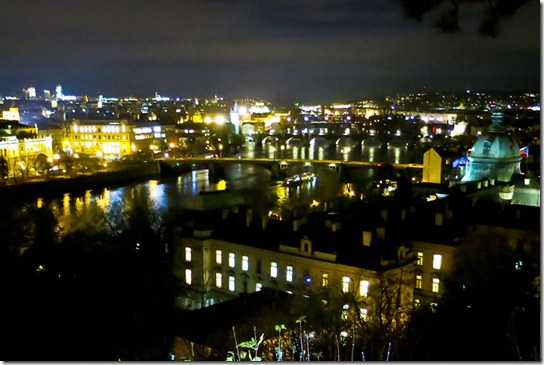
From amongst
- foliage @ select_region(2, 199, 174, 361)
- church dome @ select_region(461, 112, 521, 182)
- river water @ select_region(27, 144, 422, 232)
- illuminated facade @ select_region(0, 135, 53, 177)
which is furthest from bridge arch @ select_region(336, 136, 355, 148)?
foliage @ select_region(2, 199, 174, 361)

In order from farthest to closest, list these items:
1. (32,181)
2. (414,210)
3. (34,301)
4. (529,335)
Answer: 1. (32,181)
2. (414,210)
3. (34,301)
4. (529,335)

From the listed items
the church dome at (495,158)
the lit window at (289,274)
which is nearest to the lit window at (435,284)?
the lit window at (289,274)

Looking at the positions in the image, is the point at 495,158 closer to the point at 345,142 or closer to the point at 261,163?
the point at 261,163

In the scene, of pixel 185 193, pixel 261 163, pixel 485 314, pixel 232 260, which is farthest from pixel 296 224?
pixel 261 163

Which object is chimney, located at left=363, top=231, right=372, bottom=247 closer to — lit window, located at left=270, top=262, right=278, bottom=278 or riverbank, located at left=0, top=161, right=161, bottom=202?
lit window, located at left=270, top=262, right=278, bottom=278

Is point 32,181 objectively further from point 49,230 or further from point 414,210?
point 414,210

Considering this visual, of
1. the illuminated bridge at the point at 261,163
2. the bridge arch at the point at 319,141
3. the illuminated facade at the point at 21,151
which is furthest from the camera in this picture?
the bridge arch at the point at 319,141

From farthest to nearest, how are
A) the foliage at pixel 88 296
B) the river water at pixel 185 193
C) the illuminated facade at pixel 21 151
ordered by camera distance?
the illuminated facade at pixel 21 151 → the river water at pixel 185 193 → the foliage at pixel 88 296

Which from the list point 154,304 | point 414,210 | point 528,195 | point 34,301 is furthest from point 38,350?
point 528,195

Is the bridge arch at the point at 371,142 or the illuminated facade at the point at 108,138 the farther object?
the bridge arch at the point at 371,142

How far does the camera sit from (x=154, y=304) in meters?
3.33

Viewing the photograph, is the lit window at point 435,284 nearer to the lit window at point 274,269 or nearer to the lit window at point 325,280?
the lit window at point 325,280

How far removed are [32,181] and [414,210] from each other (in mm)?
7436

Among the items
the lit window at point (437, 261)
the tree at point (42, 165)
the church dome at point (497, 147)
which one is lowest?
the tree at point (42, 165)
